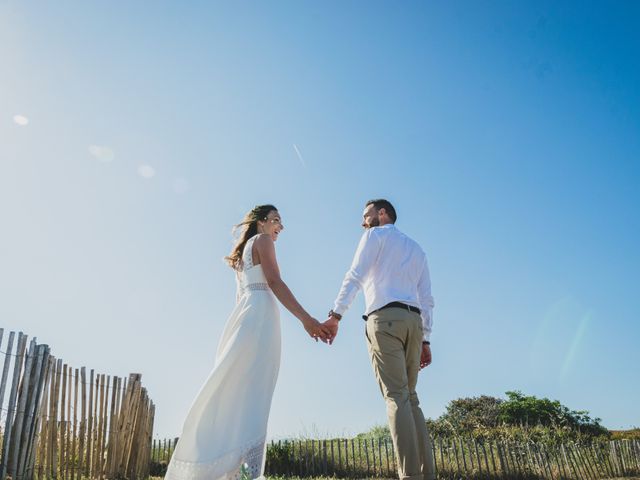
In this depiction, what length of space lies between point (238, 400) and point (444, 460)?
30.2 feet

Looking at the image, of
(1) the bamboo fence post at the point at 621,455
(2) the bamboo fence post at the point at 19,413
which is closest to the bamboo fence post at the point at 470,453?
(1) the bamboo fence post at the point at 621,455

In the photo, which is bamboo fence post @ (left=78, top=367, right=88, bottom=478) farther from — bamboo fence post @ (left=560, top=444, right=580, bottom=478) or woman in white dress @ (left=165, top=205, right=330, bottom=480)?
bamboo fence post @ (left=560, top=444, right=580, bottom=478)

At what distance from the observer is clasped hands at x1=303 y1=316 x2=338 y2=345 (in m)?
3.76

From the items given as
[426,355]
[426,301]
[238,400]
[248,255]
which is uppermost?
[248,255]

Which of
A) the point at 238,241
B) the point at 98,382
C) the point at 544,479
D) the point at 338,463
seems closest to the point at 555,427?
the point at 544,479

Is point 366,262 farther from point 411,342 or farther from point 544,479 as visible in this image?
point 544,479

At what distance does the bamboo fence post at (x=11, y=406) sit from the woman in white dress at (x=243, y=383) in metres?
2.62

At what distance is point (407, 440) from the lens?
126 inches

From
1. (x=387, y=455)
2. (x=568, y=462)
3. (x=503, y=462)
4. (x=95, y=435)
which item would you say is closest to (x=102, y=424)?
(x=95, y=435)

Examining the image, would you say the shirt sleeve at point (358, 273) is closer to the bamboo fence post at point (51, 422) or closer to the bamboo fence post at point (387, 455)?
the bamboo fence post at point (51, 422)

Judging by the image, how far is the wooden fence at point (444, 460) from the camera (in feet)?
35.5

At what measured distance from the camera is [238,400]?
322cm

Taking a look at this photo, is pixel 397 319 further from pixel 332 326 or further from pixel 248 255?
pixel 248 255

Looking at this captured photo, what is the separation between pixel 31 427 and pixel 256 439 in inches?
129
